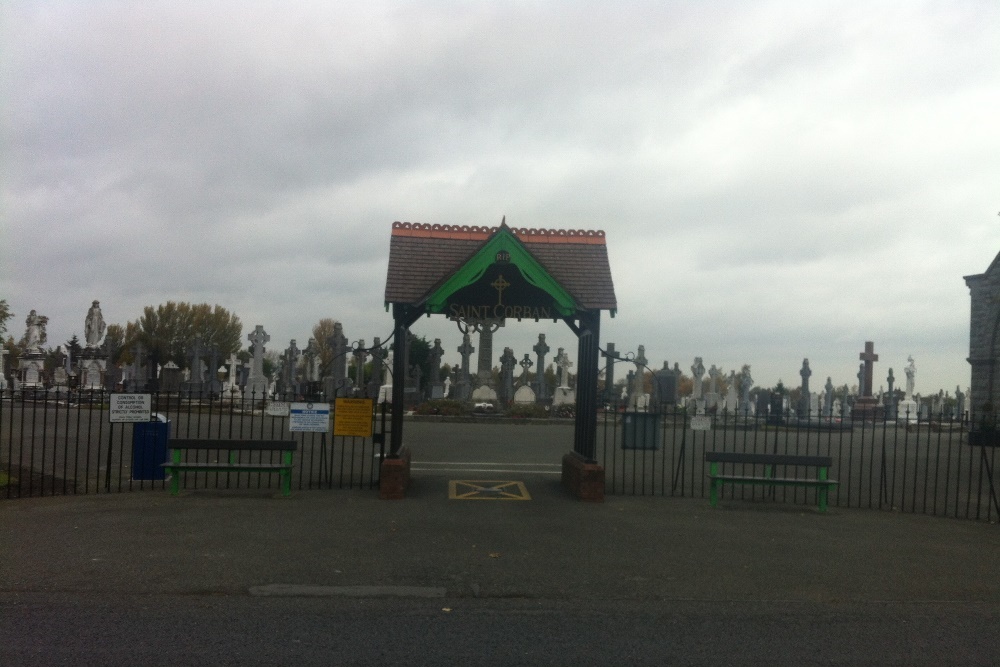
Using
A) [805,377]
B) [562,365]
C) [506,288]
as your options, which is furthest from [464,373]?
[506,288]

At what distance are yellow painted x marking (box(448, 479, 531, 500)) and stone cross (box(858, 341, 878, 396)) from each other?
44149mm

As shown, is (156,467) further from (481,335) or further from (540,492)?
(481,335)

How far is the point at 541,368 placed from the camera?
143ft

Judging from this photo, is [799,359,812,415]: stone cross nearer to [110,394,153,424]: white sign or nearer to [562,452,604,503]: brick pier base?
[562,452,604,503]: brick pier base

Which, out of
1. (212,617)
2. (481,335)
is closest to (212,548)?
(212,617)

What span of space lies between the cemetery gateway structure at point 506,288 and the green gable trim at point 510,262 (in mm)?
15

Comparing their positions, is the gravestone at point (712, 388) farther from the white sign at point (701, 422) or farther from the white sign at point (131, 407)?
the white sign at point (131, 407)

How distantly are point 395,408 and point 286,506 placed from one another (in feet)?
7.10

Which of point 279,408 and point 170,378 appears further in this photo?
point 170,378

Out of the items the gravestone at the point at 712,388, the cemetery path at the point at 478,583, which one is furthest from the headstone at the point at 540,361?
the cemetery path at the point at 478,583

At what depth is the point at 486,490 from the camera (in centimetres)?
1299

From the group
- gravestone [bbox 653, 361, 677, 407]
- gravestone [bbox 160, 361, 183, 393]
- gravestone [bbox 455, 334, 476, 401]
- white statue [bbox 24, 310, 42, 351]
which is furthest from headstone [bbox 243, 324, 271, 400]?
gravestone [bbox 653, 361, 677, 407]

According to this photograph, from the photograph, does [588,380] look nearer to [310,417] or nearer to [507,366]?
[310,417]

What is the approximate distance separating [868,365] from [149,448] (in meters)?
48.5
